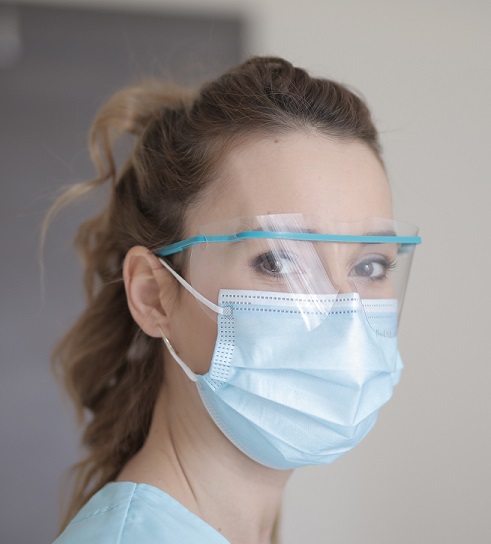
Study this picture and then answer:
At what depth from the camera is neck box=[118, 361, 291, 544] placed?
4.26ft

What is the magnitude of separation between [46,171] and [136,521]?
164cm

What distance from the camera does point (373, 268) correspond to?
A: 132cm

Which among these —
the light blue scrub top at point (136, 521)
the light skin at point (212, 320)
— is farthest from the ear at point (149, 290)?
the light blue scrub top at point (136, 521)

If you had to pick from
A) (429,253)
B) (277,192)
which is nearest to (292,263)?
(277,192)

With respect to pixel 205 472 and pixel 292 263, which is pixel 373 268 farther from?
pixel 205 472

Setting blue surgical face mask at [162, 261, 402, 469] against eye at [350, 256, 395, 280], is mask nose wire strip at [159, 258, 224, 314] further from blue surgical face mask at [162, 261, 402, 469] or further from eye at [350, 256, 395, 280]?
eye at [350, 256, 395, 280]

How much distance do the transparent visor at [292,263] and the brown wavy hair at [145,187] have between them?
128 millimetres

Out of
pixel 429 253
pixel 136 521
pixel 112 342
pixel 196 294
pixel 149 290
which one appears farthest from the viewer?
pixel 429 253

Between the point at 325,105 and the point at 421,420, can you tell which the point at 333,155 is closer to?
the point at 325,105

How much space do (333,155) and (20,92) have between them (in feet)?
5.20

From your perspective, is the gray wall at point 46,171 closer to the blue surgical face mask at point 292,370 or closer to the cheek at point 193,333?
the cheek at point 193,333

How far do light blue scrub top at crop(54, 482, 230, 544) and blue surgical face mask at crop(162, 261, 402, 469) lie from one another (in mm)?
194

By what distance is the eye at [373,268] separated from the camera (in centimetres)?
128

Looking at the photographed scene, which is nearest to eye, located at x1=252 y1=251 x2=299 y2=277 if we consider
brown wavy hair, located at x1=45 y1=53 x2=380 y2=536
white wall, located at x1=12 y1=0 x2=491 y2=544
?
brown wavy hair, located at x1=45 y1=53 x2=380 y2=536
